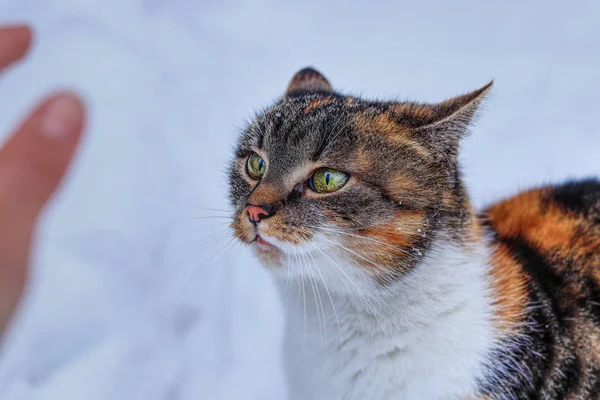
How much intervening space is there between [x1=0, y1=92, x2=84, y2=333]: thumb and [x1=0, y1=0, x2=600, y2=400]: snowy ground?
4.51ft

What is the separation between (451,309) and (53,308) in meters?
1.77

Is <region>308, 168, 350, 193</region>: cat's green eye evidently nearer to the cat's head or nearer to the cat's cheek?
the cat's head

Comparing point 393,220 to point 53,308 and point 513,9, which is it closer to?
point 53,308

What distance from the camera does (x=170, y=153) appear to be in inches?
132

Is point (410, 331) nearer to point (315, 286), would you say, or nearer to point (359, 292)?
point (359, 292)

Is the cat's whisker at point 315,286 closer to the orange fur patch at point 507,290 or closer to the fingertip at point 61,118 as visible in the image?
the orange fur patch at point 507,290

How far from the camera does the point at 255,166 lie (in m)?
2.02

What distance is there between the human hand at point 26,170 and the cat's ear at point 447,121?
1163 millimetres

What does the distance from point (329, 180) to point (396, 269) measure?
0.34m

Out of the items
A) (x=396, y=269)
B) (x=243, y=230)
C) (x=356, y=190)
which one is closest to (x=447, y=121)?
(x=356, y=190)

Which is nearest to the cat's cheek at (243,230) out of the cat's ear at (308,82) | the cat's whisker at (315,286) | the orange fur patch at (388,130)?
the cat's whisker at (315,286)

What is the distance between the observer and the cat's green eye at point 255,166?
6.53ft

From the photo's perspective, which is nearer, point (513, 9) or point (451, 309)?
point (451, 309)

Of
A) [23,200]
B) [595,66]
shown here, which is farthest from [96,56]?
[595,66]
